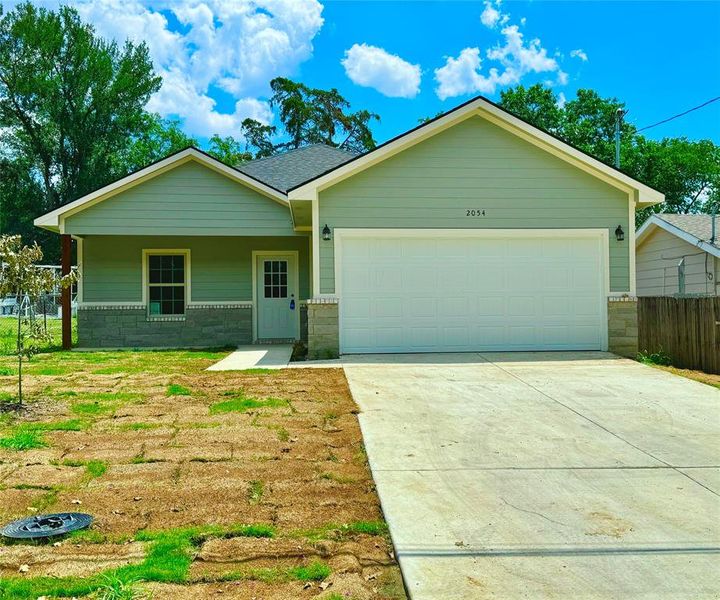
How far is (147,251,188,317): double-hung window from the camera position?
14586mm

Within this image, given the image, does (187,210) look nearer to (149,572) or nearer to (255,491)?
(255,491)

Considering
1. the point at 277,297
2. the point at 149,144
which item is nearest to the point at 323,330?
the point at 277,297

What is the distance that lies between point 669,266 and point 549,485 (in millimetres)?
16434

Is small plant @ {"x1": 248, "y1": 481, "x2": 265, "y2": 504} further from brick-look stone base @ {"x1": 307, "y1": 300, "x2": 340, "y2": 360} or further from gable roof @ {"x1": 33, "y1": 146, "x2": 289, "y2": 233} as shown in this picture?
gable roof @ {"x1": 33, "y1": 146, "x2": 289, "y2": 233}

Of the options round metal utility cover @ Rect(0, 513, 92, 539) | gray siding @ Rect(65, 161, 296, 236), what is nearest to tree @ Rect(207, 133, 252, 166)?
gray siding @ Rect(65, 161, 296, 236)

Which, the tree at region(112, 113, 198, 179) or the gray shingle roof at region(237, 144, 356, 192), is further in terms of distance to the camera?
the tree at region(112, 113, 198, 179)

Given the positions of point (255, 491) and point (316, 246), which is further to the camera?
point (316, 246)

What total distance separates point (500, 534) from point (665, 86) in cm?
2039

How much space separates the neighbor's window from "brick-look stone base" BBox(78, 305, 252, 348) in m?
0.32

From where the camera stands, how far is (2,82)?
34781 mm

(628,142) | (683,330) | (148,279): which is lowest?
(683,330)

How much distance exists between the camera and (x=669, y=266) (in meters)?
18.3

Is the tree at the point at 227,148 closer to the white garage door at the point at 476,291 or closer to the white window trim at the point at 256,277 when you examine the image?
the white window trim at the point at 256,277

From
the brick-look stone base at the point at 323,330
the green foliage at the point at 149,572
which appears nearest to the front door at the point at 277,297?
the brick-look stone base at the point at 323,330
